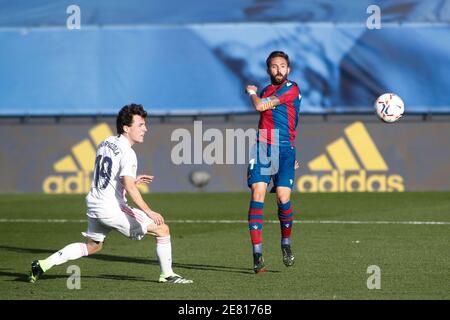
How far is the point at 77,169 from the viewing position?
23188 mm

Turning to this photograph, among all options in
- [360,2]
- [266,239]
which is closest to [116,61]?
[360,2]

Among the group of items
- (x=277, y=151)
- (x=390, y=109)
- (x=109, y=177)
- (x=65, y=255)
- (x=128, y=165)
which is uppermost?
(x=390, y=109)

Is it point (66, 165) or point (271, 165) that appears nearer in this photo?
point (271, 165)

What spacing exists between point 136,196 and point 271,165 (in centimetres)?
211

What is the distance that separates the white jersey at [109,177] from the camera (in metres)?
10.1

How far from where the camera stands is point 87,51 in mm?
23969

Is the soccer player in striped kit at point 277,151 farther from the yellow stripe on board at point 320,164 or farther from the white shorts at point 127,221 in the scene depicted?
the yellow stripe on board at point 320,164

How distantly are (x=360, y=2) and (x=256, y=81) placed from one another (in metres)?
2.92

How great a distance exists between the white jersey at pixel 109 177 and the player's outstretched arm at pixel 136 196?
117mm

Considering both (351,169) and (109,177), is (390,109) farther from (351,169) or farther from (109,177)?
(351,169)

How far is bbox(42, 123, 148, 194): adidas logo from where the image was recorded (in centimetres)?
2314

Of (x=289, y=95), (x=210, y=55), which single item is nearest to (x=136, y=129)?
(x=289, y=95)

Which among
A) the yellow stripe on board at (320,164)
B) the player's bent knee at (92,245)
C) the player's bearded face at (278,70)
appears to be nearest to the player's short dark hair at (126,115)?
the player's bent knee at (92,245)
